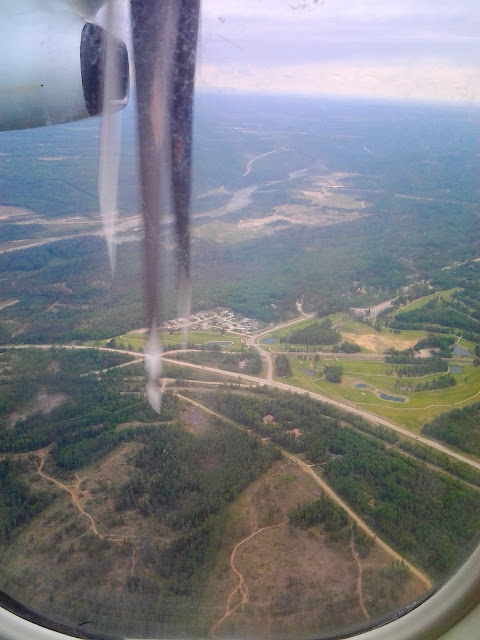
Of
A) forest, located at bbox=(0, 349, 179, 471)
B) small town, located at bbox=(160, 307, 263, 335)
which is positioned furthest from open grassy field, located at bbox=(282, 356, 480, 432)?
forest, located at bbox=(0, 349, 179, 471)

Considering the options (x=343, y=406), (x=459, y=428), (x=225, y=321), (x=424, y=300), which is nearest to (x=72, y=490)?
(x=343, y=406)

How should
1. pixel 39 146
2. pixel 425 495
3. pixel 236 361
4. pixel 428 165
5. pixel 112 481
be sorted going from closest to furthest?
pixel 425 495 → pixel 112 481 → pixel 236 361 → pixel 39 146 → pixel 428 165

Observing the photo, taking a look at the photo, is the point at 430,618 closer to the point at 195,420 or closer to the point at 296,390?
the point at 195,420

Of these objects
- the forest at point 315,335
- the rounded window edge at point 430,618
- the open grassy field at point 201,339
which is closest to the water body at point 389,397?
the forest at point 315,335

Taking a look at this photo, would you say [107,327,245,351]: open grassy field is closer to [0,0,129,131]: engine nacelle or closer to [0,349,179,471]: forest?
[0,349,179,471]: forest

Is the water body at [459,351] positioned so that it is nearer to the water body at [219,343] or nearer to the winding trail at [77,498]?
the water body at [219,343]

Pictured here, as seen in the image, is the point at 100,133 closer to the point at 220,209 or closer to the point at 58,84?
the point at 58,84

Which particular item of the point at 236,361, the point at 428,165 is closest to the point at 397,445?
the point at 236,361
